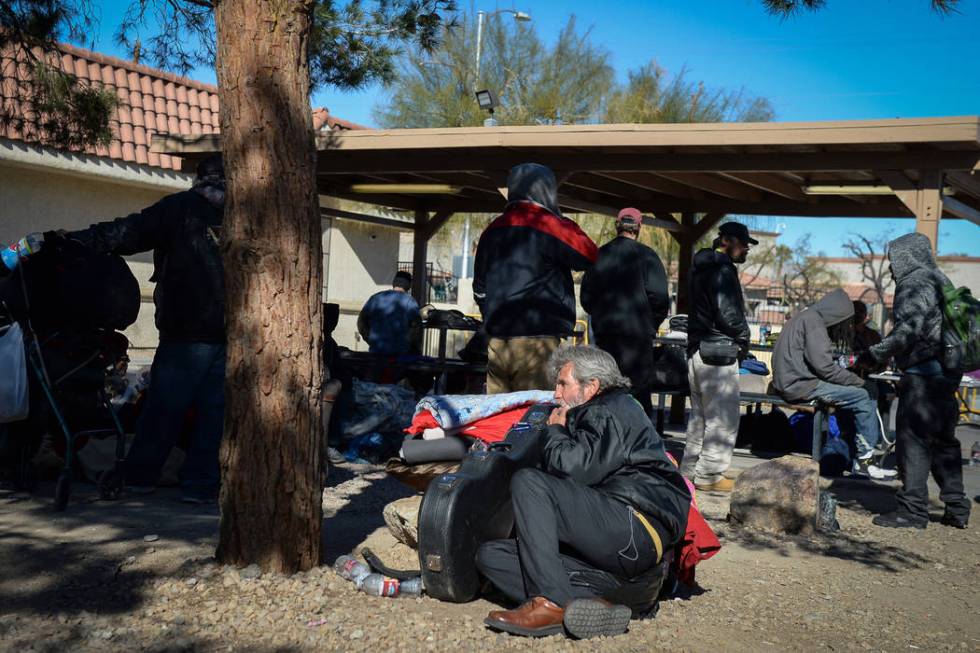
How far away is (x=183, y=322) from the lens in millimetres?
6004

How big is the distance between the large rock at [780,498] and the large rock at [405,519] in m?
2.65

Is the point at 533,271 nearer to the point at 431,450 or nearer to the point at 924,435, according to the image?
the point at 431,450

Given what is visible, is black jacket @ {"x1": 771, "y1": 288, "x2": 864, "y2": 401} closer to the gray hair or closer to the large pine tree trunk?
the gray hair

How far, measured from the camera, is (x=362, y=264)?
23328 mm

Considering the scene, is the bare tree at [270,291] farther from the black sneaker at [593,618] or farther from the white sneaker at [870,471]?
the white sneaker at [870,471]

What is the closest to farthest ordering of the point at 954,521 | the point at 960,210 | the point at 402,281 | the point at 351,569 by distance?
the point at 351,569, the point at 954,521, the point at 960,210, the point at 402,281

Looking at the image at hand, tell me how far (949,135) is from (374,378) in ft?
16.9

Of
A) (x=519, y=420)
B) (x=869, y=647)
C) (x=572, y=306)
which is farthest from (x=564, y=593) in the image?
(x=572, y=306)

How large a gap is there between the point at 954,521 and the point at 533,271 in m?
3.38

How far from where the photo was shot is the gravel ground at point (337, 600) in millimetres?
3875

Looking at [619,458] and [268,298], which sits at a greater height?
[268,298]

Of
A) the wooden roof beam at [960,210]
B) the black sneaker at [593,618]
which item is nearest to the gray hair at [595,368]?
the black sneaker at [593,618]

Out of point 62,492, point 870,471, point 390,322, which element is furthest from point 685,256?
point 62,492

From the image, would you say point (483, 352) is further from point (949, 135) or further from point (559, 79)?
point (559, 79)
